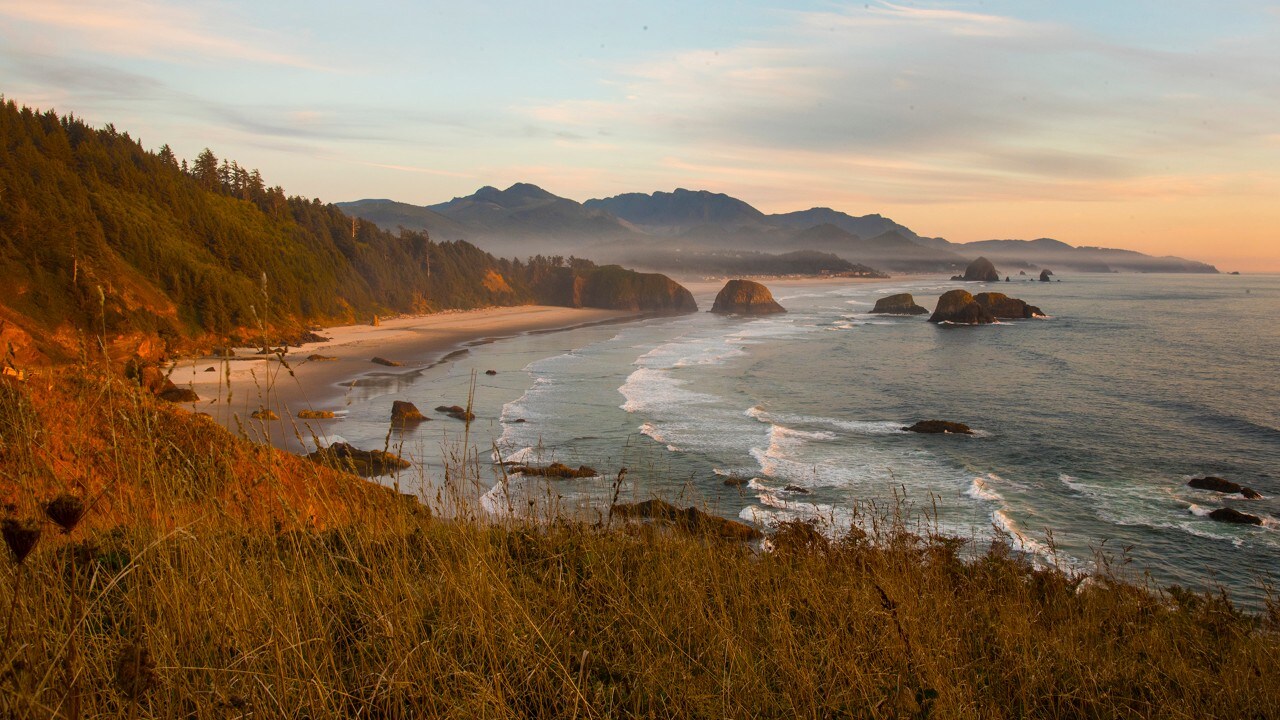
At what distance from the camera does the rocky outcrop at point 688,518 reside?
21.9ft

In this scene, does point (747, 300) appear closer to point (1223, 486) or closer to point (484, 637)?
point (1223, 486)

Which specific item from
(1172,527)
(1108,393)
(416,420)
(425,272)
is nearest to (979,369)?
(1108,393)

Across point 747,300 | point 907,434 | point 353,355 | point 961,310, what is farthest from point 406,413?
point 747,300

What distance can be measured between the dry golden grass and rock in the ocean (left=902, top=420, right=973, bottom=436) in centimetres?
2057

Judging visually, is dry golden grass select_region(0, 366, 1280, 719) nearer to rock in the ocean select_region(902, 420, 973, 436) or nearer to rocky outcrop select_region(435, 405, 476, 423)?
rock in the ocean select_region(902, 420, 973, 436)

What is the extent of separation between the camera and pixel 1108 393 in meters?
33.7

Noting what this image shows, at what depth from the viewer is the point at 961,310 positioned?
70562mm

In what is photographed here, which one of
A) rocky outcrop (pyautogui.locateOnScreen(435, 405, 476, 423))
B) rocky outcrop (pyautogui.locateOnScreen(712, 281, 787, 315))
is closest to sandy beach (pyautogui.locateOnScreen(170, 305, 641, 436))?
rocky outcrop (pyautogui.locateOnScreen(435, 405, 476, 423))

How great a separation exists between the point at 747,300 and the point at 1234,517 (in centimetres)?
7811

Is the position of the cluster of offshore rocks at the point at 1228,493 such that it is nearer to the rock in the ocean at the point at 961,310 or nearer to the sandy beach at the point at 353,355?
the sandy beach at the point at 353,355

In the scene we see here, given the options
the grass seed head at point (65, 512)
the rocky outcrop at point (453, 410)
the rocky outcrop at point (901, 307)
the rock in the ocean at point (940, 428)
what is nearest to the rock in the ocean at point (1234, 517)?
the rock in the ocean at point (940, 428)

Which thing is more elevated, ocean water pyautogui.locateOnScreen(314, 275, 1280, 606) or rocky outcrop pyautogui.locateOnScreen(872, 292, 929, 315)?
rocky outcrop pyautogui.locateOnScreen(872, 292, 929, 315)

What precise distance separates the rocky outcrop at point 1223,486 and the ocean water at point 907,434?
1.19ft

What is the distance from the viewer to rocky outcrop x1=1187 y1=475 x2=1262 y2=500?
18.6 meters
